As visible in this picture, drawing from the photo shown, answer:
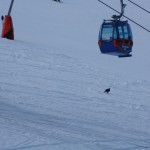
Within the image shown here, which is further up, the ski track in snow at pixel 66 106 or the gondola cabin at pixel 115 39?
the gondola cabin at pixel 115 39

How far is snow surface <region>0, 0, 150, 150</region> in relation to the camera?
8.66m

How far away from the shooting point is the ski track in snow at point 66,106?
28.1 ft

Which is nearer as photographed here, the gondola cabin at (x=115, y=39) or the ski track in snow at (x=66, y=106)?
the ski track in snow at (x=66, y=106)

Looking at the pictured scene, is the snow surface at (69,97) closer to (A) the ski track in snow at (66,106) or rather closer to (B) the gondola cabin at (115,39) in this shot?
(A) the ski track in snow at (66,106)

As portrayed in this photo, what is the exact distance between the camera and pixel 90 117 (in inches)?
412

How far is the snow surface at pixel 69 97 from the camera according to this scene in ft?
28.4

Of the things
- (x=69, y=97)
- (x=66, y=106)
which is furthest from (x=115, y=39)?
(x=69, y=97)

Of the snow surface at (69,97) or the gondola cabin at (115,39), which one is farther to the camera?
the gondola cabin at (115,39)

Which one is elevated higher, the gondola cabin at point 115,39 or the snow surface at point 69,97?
the gondola cabin at point 115,39

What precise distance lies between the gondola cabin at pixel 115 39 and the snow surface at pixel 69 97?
4.48ft

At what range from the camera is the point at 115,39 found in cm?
906

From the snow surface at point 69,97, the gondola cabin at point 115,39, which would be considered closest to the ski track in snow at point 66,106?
the snow surface at point 69,97

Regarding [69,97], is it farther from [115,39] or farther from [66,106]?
[115,39]

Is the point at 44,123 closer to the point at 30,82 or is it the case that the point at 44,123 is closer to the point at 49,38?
the point at 30,82
